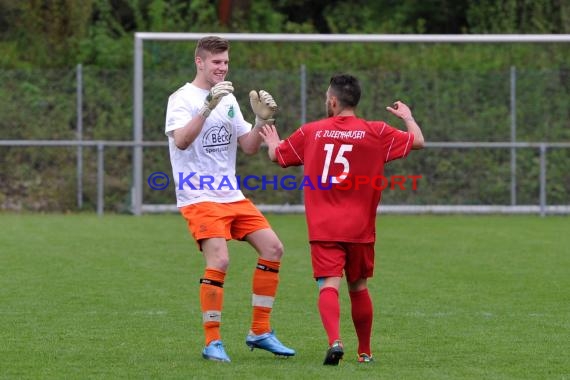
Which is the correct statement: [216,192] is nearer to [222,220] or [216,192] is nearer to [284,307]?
[222,220]

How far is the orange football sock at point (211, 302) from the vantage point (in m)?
7.32

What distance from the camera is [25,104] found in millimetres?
20344

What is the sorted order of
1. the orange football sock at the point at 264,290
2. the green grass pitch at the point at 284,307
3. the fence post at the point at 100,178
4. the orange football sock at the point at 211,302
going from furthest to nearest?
the fence post at the point at 100,178 < the orange football sock at the point at 264,290 < the orange football sock at the point at 211,302 < the green grass pitch at the point at 284,307

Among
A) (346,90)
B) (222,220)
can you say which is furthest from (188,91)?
(346,90)

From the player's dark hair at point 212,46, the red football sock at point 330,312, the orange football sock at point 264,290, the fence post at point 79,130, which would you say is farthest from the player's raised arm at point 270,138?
the fence post at point 79,130

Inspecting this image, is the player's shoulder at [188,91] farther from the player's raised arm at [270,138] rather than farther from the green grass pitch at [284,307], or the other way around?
the green grass pitch at [284,307]

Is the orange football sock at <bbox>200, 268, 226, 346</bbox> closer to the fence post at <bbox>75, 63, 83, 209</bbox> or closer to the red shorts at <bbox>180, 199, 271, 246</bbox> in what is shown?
the red shorts at <bbox>180, 199, 271, 246</bbox>

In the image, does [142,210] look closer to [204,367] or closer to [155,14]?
[155,14]

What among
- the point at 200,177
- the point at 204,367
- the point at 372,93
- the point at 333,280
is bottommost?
the point at 204,367

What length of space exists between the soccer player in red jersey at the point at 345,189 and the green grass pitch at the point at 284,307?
45 cm

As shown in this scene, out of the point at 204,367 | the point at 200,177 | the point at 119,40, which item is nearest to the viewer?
the point at 204,367

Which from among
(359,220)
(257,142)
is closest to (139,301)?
(257,142)

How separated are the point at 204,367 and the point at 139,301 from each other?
301cm

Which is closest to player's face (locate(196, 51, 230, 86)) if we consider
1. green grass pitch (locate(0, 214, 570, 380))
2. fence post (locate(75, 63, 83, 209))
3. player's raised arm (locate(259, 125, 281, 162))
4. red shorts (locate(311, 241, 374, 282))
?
player's raised arm (locate(259, 125, 281, 162))
